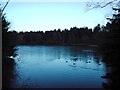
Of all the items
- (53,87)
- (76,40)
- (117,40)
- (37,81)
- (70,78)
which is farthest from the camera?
(76,40)

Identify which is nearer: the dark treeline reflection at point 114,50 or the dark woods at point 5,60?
the dark treeline reflection at point 114,50

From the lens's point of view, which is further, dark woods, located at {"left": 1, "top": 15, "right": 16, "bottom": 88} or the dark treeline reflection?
dark woods, located at {"left": 1, "top": 15, "right": 16, "bottom": 88}

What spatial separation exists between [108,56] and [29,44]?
8991cm

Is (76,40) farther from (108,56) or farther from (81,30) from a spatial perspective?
(108,56)

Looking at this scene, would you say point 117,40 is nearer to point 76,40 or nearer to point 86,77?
point 86,77

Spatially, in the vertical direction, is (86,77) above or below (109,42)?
below

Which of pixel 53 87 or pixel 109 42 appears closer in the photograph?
pixel 109 42

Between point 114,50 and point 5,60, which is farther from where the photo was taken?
point 5,60

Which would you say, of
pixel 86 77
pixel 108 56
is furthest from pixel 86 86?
pixel 108 56

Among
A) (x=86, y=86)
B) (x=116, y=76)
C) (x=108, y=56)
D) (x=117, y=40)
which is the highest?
(x=117, y=40)

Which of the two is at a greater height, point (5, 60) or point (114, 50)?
point (114, 50)

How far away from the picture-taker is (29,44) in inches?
3797

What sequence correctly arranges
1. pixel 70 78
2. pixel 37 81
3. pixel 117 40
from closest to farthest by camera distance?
pixel 117 40 → pixel 37 81 → pixel 70 78

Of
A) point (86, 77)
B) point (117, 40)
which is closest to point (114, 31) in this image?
point (117, 40)
